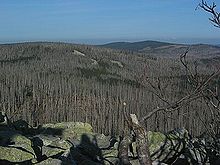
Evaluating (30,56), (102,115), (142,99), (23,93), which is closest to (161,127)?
(102,115)

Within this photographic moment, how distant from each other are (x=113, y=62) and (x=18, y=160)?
153 m

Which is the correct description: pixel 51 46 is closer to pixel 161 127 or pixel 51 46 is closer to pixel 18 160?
pixel 161 127

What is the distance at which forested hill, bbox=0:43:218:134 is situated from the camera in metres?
86.3

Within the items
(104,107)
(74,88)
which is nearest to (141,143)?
(104,107)

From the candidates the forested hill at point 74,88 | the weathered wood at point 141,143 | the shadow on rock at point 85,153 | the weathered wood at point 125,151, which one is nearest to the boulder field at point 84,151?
the shadow on rock at point 85,153

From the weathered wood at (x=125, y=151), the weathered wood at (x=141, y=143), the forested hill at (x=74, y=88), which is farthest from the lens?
the forested hill at (x=74, y=88)

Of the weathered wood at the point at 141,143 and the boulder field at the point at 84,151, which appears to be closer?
the weathered wood at the point at 141,143

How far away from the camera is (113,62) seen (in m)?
164

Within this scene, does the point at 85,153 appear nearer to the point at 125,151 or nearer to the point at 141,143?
the point at 125,151

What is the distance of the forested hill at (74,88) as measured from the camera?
86.3 meters

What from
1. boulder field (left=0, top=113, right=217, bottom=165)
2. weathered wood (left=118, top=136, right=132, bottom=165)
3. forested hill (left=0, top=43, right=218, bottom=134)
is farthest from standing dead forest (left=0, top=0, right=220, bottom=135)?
weathered wood (left=118, top=136, right=132, bottom=165)

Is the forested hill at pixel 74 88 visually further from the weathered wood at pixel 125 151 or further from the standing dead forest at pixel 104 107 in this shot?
the weathered wood at pixel 125 151

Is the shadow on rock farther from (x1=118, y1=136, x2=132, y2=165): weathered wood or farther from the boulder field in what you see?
(x1=118, y1=136, x2=132, y2=165): weathered wood

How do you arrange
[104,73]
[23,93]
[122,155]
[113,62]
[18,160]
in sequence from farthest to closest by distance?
1. [113,62]
2. [104,73]
3. [23,93]
4. [18,160]
5. [122,155]
